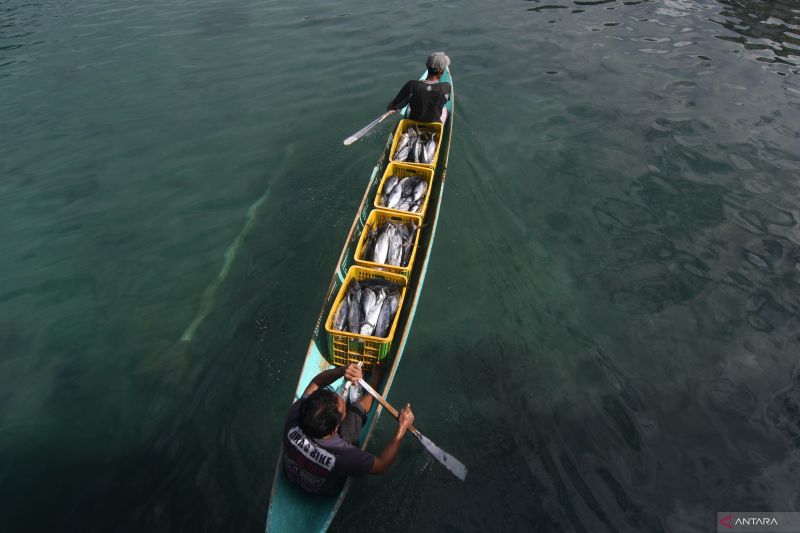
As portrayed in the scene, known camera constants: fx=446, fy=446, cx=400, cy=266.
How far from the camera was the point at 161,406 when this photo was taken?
22.4 ft

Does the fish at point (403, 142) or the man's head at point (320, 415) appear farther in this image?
the fish at point (403, 142)

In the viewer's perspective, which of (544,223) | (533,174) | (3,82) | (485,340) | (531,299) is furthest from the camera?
(3,82)

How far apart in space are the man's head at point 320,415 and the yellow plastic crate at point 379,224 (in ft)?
9.71

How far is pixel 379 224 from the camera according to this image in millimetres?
8328

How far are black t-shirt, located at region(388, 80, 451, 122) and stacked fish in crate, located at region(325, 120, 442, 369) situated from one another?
0.30m

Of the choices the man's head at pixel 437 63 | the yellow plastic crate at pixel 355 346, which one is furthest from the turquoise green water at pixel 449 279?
the man's head at pixel 437 63

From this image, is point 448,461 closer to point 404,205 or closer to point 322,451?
point 322,451

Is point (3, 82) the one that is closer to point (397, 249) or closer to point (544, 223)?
point (397, 249)

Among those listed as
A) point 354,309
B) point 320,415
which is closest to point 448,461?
point 320,415

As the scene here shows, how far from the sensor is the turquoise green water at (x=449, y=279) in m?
5.91

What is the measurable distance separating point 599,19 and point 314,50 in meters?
11.0

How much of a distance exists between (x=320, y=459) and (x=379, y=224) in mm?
4636

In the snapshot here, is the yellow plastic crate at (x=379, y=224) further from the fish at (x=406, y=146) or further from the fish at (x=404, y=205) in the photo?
the fish at (x=406, y=146)

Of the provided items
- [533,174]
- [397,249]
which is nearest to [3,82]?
[397,249]
